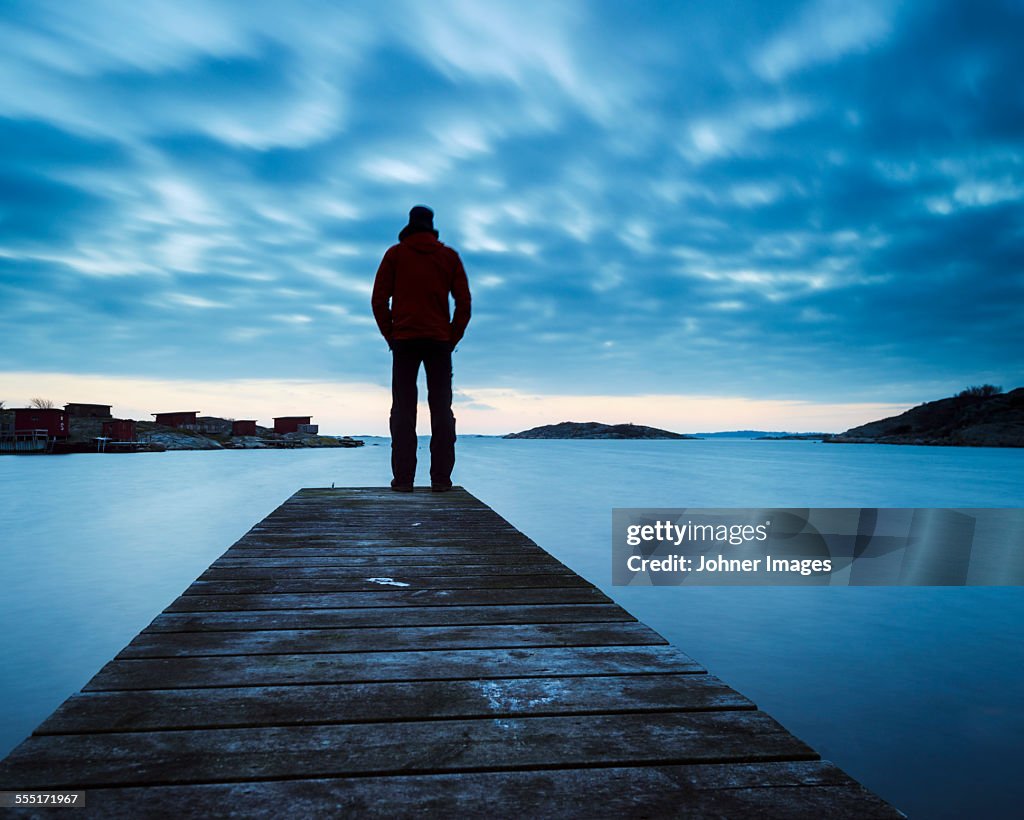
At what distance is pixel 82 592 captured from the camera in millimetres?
6367

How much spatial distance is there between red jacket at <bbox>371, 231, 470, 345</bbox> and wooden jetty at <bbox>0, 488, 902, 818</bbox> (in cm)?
404

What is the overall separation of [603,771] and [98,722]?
128 centimetres

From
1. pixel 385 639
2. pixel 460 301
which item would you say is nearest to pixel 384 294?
pixel 460 301

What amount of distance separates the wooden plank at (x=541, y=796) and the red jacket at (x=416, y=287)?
17.5 ft

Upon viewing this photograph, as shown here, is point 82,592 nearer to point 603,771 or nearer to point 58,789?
point 58,789

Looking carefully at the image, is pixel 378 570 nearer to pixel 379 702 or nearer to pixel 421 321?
pixel 379 702

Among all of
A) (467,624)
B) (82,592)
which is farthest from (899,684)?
(82,592)

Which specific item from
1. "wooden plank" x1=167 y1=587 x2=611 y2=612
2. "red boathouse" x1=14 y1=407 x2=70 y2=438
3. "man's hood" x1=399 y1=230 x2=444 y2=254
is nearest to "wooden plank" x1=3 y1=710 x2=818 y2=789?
"wooden plank" x1=167 y1=587 x2=611 y2=612

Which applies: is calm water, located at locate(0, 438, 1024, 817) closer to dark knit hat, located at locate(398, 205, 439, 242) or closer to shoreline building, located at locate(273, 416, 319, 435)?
dark knit hat, located at locate(398, 205, 439, 242)

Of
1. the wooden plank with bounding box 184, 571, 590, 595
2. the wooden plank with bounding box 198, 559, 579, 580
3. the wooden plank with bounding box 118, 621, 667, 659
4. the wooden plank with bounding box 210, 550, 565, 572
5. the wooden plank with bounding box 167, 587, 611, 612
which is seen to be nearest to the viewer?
the wooden plank with bounding box 118, 621, 667, 659

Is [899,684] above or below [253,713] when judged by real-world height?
below

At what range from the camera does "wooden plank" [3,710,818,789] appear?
1273 mm

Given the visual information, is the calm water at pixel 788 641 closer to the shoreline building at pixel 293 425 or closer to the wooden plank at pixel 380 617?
the wooden plank at pixel 380 617

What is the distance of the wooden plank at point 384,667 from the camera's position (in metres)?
1.76
